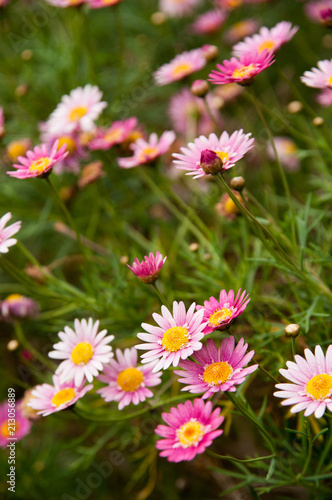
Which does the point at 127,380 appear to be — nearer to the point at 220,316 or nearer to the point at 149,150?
the point at 220,316

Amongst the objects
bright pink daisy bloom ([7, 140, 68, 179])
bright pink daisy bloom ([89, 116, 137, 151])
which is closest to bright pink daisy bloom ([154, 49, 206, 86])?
bright pink daisy bloom ([89, 116, 137, 151])

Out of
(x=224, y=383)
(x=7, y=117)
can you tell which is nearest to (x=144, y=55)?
(x=7, y=117)

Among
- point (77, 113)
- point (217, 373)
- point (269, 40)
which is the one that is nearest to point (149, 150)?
point (77, 113)

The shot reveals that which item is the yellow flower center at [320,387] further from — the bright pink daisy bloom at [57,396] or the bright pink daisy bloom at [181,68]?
the bright pink daisy bloom at [181,68]

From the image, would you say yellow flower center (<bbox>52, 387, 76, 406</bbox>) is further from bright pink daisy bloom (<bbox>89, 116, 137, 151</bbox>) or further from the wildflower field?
bright pink daisy bloom (<bbox>89, 116, 137, 151</bbox>)

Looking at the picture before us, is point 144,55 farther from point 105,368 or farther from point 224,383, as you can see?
point 224,383

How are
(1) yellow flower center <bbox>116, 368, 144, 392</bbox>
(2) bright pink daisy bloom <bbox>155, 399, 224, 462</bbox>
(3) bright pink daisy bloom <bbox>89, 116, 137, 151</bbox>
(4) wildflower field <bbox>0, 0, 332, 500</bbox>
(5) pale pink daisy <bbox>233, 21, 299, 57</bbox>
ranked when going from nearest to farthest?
(2) bright pink daisy bloom <bbox>155, 399, 224, 462</bbox> < (4) wildflower field <bbox>0, 0, 332, 500</bbox> < (1) yellow flower center <bbox>116, 368, 144, 392</bbox> < (5) pale pink daisy <bbox>233, 21, 299, 57</bbox> < (3) bright pink daisy bloom <bbox>89, 116, 137, 151</bbox>
